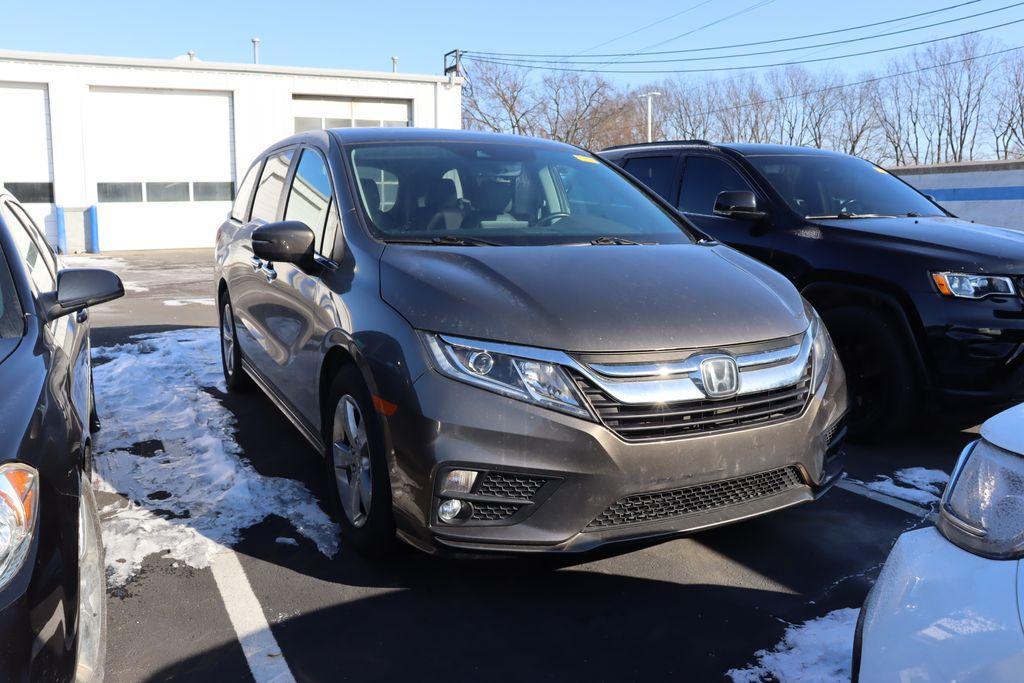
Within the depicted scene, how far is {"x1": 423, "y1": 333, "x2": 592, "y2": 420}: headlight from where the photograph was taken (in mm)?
2701

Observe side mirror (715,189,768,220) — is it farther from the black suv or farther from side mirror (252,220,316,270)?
side mirror (252,220,316,270)

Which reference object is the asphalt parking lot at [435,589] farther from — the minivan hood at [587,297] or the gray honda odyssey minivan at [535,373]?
the minivan hood at [587,297]

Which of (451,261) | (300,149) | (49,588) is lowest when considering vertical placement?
(49,588)

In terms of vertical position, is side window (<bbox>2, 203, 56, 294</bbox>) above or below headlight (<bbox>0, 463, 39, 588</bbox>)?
above

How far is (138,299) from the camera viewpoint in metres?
12.0

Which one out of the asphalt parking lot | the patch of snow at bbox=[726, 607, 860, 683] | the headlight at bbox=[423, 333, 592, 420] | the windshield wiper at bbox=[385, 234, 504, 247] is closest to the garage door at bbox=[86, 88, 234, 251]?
the asphalt parking lot

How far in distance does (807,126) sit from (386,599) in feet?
243

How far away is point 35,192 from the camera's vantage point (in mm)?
21984

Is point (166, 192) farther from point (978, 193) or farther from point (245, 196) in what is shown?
point (978, 193)

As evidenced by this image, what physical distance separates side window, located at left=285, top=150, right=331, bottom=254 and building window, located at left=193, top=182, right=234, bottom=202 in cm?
2087

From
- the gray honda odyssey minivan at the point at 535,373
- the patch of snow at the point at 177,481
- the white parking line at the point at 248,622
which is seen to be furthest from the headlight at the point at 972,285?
the white parking line at the point at 248,622

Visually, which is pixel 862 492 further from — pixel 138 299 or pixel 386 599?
pixel 138 299

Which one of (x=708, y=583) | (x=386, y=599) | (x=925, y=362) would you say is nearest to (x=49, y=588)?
(x=386, y=599)

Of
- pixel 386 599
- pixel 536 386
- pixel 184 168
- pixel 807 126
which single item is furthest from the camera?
pixel 807 126
